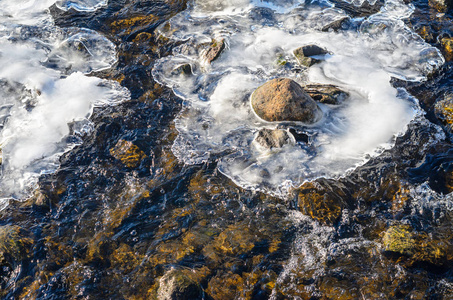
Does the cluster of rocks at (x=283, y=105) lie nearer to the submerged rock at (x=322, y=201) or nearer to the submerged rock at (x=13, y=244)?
the submerged rock at (x=322, y=201)

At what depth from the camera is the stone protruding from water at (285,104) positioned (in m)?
4.79

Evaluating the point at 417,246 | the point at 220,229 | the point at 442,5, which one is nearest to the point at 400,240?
the point at 417,246

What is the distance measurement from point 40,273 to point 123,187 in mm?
1221

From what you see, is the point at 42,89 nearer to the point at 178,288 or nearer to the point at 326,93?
the point at 178,288

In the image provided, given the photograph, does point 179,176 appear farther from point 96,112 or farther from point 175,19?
point 175,19

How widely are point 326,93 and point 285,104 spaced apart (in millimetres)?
759

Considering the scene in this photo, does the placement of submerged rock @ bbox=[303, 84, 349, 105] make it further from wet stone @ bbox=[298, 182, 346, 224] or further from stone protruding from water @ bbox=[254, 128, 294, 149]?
wet stone @ bbox=[298, 182, 346, 224]

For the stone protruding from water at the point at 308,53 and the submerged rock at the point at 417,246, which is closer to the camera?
the submerged rock at the point at 417,246

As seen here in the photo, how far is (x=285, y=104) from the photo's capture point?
478 cm

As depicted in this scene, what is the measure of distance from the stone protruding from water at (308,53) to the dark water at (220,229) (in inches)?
71.8

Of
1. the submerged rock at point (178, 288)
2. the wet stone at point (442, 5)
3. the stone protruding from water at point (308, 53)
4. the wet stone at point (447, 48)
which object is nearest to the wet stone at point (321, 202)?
the submerged rock at point (178, 288)

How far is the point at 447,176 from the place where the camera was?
4.29 meters

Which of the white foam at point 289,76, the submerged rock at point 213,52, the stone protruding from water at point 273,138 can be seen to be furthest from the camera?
the submerged rock at point 213,52

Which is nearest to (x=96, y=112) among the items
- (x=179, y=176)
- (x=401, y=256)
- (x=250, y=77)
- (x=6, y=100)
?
(x=6, y=100)
